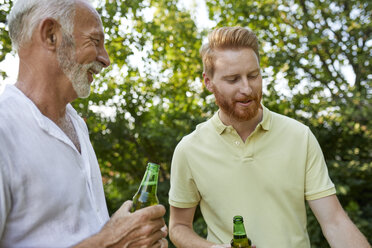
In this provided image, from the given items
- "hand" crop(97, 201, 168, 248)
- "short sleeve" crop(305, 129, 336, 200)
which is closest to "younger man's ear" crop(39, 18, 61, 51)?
"hand" crop(97, 201, 168, 248)

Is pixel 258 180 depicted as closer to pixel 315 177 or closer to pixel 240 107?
pixel 315 177

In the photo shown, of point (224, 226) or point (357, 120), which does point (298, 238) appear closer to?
point (224, 226)

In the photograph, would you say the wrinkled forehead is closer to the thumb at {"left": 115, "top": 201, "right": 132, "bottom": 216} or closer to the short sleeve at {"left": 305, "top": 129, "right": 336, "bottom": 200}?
the thumb at {"left": 115, "top": 201, "right": 132, "bottom": 216}

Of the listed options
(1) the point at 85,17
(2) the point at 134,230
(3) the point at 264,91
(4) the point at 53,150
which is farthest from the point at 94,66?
(3) the point at 264,91

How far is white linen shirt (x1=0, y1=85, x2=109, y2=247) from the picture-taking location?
1.49m

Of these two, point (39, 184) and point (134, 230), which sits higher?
point (39, 184)

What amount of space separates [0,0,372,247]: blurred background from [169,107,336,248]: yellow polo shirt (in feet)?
10.7

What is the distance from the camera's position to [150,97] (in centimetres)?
744

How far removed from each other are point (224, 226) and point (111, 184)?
5411 mm

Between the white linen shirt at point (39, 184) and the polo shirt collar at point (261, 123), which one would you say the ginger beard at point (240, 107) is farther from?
the white linen shirt at point (39, 184)

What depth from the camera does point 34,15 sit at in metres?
1.76

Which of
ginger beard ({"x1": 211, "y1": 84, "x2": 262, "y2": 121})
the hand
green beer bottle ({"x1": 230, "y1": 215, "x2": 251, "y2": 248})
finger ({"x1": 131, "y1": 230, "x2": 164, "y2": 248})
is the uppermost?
ginger beard ({"x1": 211, "y1": 84, "x2": 262, "y2": 121})

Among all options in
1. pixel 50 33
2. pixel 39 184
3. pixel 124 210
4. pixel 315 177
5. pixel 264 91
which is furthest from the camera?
pixel 264 91

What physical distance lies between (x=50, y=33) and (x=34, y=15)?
11cm
